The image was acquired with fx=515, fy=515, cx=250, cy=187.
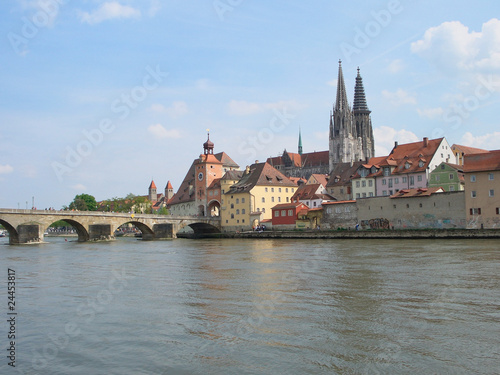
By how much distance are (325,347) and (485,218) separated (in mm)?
42440

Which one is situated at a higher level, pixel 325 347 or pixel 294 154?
pixel 294 154

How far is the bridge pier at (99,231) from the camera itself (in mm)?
65812

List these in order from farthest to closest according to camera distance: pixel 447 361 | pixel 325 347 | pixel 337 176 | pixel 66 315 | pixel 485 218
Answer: pixel 337 176
pixel 485 218
pixel 66 315
pixel 325 347
pixel 447 361

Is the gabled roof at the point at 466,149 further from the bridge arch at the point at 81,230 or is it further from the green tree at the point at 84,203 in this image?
the green tree at the point at 84,203

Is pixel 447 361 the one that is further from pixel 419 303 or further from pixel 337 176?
pixel 337 176

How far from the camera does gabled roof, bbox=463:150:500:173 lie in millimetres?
47600

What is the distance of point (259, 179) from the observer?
257 feet

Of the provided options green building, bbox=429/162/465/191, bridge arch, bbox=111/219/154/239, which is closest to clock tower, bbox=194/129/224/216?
bridge arch, bbox=111/219/154/239

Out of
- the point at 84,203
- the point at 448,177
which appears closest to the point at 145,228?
the point at 448,177

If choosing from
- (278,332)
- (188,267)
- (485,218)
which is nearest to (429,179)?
(485,218)

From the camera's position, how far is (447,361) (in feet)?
31.8

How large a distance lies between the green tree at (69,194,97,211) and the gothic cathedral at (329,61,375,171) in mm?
60140

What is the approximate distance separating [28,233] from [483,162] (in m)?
48.8

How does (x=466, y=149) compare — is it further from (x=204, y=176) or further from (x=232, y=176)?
(x=204, y=176)
